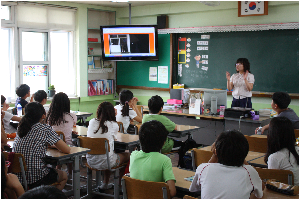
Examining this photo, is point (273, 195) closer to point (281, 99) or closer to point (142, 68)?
point (281, 99)

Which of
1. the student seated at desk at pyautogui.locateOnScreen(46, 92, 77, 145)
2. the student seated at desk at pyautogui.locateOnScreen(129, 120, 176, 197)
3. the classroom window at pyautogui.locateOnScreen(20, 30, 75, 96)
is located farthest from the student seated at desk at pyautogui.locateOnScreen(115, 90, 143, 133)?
the classroom window at pyautogui.locateOnScreen(20, 30, 75, 96)

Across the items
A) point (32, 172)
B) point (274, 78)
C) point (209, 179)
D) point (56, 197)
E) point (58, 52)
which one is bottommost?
point (32, 172)

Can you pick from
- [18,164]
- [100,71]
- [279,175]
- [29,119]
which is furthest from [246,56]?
[18,164]

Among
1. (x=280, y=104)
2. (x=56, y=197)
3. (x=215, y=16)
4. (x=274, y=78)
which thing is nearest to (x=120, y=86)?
(x=215, y=16)

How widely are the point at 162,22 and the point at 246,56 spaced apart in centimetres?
204

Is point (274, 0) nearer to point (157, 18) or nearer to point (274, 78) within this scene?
point (274, 78)

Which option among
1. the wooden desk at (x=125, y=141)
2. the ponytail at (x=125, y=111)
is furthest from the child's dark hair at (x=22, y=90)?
the wooden desk at (x=125, y=141)

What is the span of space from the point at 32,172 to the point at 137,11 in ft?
19.0

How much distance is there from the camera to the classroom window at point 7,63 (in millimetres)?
6930

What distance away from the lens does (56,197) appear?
118cm

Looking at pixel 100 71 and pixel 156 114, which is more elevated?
pixel 100 71

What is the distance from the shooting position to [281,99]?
12.9 feet

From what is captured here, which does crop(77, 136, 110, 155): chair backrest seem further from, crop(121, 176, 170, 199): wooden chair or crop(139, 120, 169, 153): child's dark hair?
crop(121, 176, 170, 199): wooden chair

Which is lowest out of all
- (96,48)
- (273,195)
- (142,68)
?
(273,195)
